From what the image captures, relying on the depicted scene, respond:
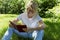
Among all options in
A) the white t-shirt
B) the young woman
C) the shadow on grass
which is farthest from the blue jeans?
the shadow on grass

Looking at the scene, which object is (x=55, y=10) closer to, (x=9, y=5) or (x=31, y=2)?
(x=9, y=5)

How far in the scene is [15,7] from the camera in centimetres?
1387

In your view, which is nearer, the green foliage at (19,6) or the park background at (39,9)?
the park background at (39,9)

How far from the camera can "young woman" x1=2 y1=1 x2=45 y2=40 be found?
5.80 metres

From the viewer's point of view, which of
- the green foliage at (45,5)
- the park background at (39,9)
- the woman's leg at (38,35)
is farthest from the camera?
the green foliage at (45,5)

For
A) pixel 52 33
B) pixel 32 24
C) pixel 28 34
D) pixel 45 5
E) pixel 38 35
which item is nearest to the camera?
pixel 38 35

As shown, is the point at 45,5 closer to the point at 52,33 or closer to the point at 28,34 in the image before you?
the point at 52,33

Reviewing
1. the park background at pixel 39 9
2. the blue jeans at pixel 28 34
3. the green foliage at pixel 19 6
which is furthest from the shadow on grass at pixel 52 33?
the green foliage at pixel 19 6

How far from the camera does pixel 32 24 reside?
19.4 feet

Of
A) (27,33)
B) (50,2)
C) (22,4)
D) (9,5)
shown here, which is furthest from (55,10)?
(27,33)

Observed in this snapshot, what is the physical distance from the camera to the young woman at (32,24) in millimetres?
5797

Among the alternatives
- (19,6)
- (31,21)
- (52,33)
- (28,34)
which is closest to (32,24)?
(31,21)

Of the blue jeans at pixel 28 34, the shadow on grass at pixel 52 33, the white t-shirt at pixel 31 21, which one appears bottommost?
the shadow on grass at pixel 52 33

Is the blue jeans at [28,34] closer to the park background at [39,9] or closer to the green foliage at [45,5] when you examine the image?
the park background at [39,9]
